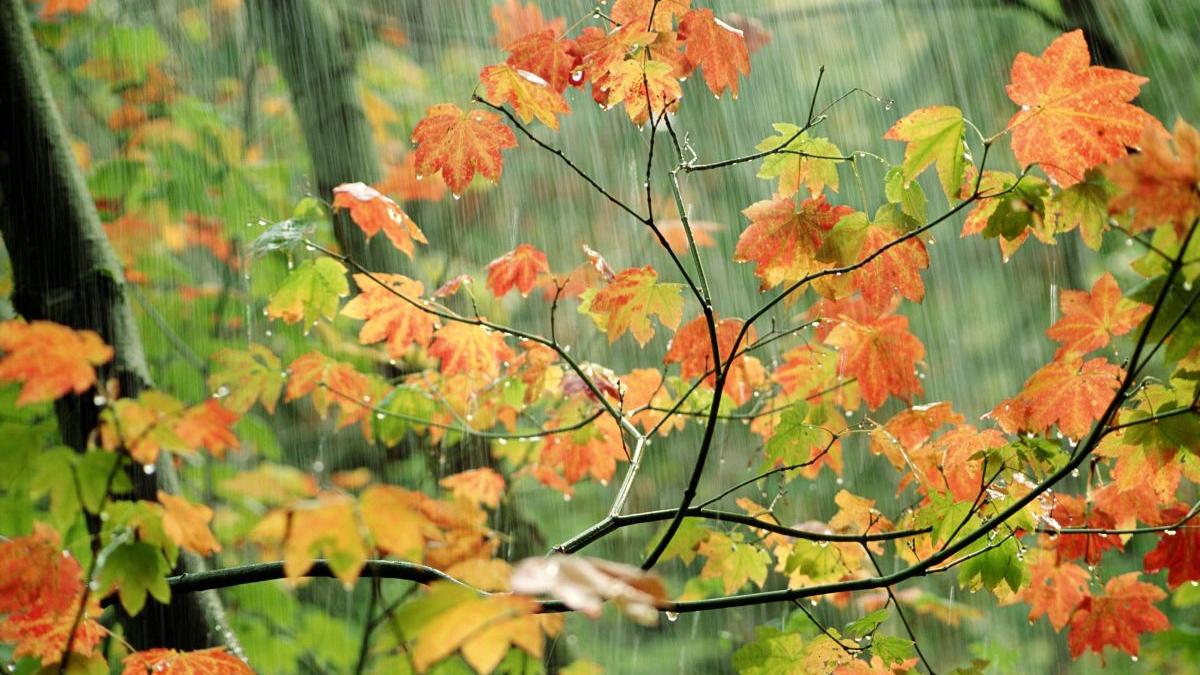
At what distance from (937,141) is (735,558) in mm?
1249

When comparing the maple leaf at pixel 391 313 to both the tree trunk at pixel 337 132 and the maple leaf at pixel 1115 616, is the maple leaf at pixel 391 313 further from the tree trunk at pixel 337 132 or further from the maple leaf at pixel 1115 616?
the maple leaf at pixel 1115 616

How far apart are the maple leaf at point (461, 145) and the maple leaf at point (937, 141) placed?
813mm

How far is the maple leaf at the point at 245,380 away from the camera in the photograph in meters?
2.86

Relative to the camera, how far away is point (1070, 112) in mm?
1611

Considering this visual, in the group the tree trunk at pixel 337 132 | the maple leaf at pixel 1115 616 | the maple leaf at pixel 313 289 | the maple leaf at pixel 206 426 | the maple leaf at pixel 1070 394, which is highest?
the tree trunk at pixel 337 132

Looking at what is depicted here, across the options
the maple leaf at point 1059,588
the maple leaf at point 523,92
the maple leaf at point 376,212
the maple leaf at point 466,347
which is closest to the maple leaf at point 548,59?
the maple leaf at point 523,92

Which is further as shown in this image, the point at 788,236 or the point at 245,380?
the point at 245,380

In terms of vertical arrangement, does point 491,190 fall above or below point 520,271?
above

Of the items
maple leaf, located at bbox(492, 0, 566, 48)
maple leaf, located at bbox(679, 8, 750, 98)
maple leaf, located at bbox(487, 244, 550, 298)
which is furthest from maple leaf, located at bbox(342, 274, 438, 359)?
maple leaf, located at bbox(492, 0, 566, 48)

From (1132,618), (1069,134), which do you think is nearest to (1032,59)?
(1069,134)

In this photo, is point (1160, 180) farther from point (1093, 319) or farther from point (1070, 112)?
point (1093, 319)

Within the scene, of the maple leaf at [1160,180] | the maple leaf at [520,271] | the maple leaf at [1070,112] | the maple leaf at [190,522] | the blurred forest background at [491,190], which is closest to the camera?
the maple leaf at [1160,180]

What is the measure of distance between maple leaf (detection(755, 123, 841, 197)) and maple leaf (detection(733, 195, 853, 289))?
6 centimetres

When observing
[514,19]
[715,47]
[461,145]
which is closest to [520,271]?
[461,145]
